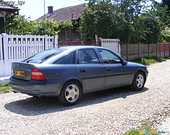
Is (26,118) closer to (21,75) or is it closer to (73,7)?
(21,75)

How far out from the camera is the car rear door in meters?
8.89

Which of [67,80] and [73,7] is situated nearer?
[67,80]

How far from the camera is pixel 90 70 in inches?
356

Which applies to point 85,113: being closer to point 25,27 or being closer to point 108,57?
point 108,57

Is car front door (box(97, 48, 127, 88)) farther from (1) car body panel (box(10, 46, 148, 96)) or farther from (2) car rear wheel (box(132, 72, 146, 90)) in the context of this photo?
(2) car rear wheel (box(132, 72, 146, 90))

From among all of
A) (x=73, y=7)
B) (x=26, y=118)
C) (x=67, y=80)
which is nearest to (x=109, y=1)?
(x=67, y=80)

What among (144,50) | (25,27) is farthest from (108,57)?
(144,50)

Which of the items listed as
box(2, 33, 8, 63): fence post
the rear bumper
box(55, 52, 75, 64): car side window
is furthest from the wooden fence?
the rear bumper

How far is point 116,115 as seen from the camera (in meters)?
7.45

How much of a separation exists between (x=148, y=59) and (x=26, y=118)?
1804 cm

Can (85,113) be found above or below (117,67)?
below

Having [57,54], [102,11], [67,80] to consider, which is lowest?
[67,80]

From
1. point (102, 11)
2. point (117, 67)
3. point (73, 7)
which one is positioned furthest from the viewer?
point (73, 7)

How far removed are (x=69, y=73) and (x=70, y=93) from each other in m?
0.50
